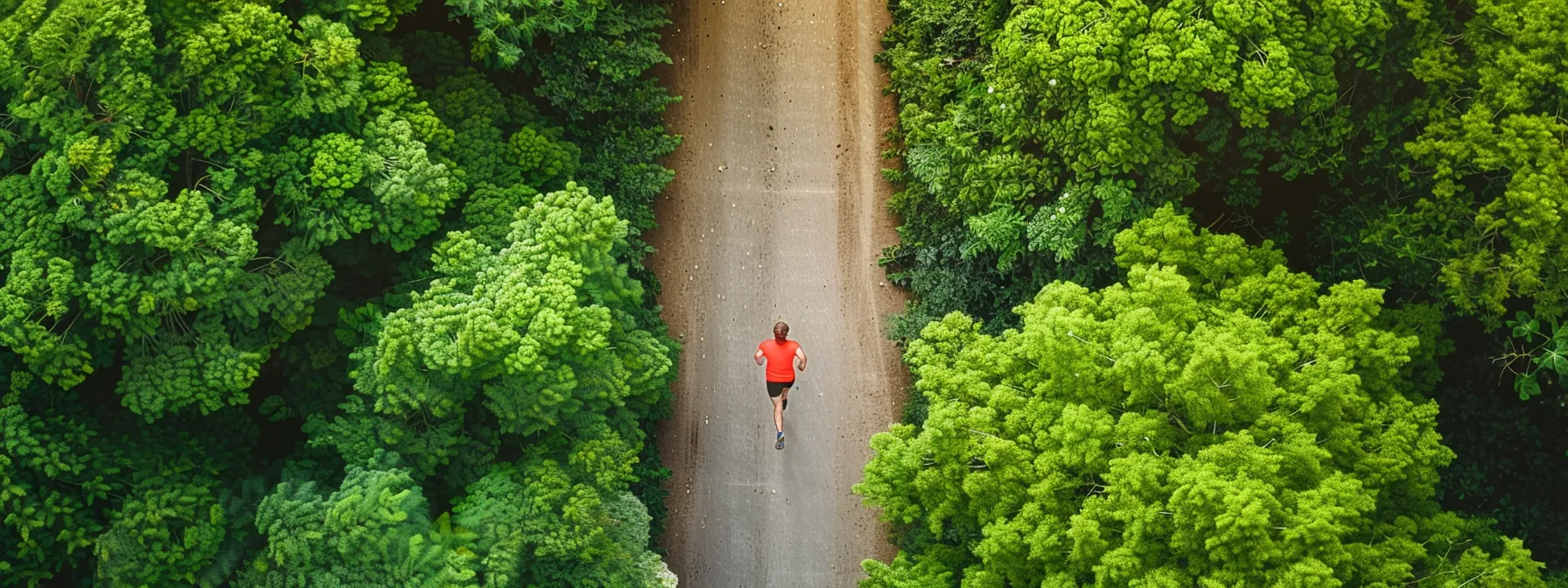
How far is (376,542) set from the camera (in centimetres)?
1716

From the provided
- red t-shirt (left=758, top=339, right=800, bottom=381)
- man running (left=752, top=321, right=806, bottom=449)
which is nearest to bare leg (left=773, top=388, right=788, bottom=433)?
man running (left=752, top=321, right=806, bottom=449)

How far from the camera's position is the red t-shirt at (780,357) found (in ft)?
72.6

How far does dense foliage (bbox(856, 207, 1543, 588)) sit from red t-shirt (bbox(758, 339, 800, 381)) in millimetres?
4117

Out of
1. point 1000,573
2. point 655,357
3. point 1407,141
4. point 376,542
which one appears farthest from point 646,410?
point 1407,141

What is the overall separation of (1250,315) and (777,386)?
868 centimetres

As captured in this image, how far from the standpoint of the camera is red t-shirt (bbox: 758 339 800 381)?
22125 millimetres

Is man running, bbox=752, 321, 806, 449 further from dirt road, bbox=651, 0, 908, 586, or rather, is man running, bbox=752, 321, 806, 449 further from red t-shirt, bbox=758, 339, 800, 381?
dirt road, bbox=651, 0, 908, 586

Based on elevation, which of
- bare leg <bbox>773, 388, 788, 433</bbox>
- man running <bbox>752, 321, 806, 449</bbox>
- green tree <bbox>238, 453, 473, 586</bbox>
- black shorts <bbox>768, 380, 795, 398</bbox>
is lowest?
green tree <bbox>238, 453, 473, 586</bbox>

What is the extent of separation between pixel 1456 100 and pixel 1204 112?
396 centimetres

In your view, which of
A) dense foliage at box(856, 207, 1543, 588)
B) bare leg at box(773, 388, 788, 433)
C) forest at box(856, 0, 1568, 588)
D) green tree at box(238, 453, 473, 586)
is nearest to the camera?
dense foliage at box(856, 207, 1543, 588)

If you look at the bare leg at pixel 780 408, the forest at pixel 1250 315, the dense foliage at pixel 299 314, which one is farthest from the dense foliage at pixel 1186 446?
the dense foliage at pixel 299 314

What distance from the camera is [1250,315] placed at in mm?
18016

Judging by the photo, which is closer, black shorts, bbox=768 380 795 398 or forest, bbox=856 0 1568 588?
forest, bbox=856 0 1568 588

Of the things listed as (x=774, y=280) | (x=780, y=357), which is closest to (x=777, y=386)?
(x=780, y=357)
